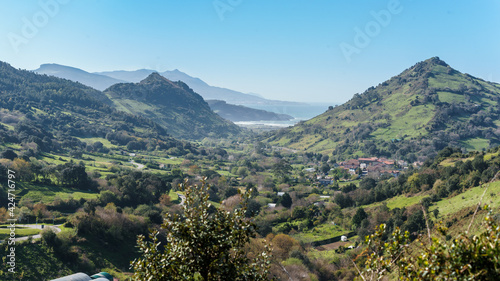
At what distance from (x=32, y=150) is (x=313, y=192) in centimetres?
6112

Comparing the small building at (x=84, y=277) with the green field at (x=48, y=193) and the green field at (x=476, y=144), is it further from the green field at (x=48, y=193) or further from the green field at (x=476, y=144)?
the green field at (x=476, y=144)

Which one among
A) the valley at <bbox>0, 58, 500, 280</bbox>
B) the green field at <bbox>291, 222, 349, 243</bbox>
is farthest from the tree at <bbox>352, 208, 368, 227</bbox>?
the green field at <bbox>291, 222, 349, 243</bbox>

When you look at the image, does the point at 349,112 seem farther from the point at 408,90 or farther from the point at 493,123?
the point at 493,123

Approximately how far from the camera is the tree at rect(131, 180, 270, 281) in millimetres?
7258

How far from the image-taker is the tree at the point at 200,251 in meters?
7.26

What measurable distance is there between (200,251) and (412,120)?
478ft

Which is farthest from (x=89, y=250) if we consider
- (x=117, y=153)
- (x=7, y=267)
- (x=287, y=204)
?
(x=117, y=153)

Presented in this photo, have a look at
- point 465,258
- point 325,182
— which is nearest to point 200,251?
point 465,258

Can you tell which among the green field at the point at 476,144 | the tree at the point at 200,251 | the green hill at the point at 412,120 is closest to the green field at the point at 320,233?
the tree at the point at 200,251

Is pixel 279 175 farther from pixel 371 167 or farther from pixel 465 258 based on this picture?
pixel 465 258

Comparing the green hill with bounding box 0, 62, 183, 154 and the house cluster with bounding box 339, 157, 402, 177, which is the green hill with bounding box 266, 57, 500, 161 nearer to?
the house cluster with bounding box 339, 157, 402, 177

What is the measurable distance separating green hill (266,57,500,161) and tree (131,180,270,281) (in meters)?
112

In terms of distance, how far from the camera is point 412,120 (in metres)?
136

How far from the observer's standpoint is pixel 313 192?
69062mm
